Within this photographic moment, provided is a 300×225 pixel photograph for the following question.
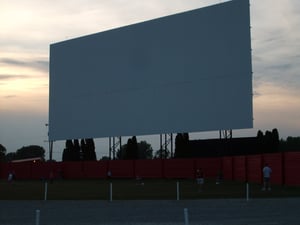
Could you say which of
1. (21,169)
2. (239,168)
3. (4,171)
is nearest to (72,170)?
(21,169)

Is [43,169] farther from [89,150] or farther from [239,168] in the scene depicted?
[239,168]

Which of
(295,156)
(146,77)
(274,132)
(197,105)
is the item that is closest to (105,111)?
(146,77)

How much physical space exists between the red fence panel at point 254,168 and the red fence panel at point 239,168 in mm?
1022

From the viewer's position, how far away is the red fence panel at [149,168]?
64562mm

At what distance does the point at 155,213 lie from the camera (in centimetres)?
2211

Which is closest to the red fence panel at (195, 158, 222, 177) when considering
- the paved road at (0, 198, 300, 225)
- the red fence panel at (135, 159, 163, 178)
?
the red fence panel at (135, 159, 163, 178)

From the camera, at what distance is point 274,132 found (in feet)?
205

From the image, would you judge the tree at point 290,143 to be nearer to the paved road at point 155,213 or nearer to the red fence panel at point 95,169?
the red fence panel at point 95,169

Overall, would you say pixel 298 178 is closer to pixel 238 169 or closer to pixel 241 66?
pixel 238 169

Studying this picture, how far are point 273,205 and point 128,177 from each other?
1733 inches

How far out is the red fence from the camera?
40.7 meters

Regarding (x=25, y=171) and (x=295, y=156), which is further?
(x=25, y=171)

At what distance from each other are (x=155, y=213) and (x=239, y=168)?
3114 centimetres

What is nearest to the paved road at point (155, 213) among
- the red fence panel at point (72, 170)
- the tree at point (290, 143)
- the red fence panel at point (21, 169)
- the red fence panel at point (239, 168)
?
the red fence panel at point (239, 168)
